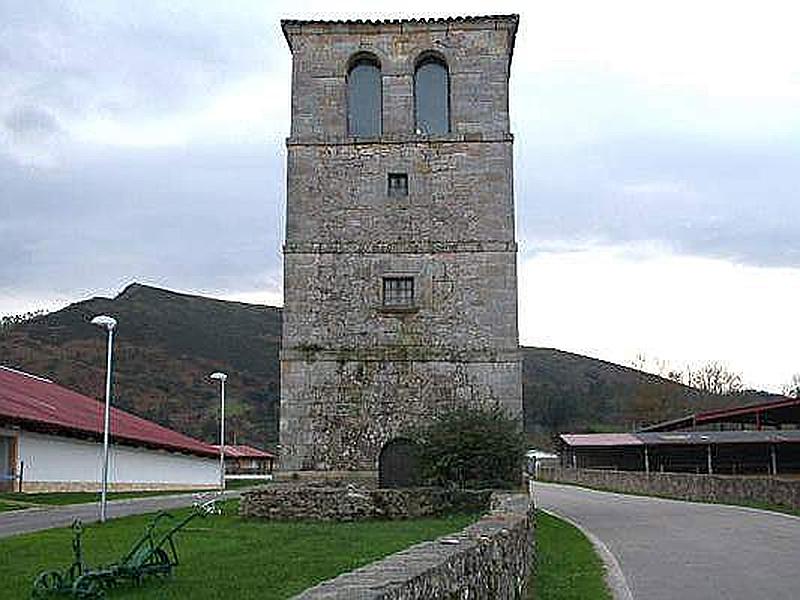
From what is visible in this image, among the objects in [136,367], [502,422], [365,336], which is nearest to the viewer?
[502,422]

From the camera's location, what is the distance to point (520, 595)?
11375 millimetres

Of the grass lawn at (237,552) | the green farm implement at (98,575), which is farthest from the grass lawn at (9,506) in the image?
the green farm implement at (98,575)

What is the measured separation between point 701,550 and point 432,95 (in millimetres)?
15029

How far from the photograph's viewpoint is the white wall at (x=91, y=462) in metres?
37.0

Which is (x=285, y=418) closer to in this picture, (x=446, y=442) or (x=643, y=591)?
(x=446, y=442)

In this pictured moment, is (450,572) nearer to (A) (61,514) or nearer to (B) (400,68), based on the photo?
(A) (61,514)

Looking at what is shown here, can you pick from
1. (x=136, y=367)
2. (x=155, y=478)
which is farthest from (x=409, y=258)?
(x=136, y=367)

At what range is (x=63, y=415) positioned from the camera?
41094 millimetres

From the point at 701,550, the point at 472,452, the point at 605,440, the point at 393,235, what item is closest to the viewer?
the point at 701,550

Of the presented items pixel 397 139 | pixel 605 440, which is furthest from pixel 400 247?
pixel 605 440

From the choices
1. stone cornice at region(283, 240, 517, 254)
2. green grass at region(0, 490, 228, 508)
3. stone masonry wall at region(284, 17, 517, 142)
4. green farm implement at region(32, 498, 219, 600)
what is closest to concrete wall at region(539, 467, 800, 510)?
stone cornice at region(283, 240, 517, 254)

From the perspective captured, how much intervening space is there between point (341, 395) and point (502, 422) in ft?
13.5

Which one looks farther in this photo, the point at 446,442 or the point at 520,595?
the point at 446,442

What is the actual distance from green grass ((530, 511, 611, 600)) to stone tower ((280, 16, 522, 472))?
5980 mm
